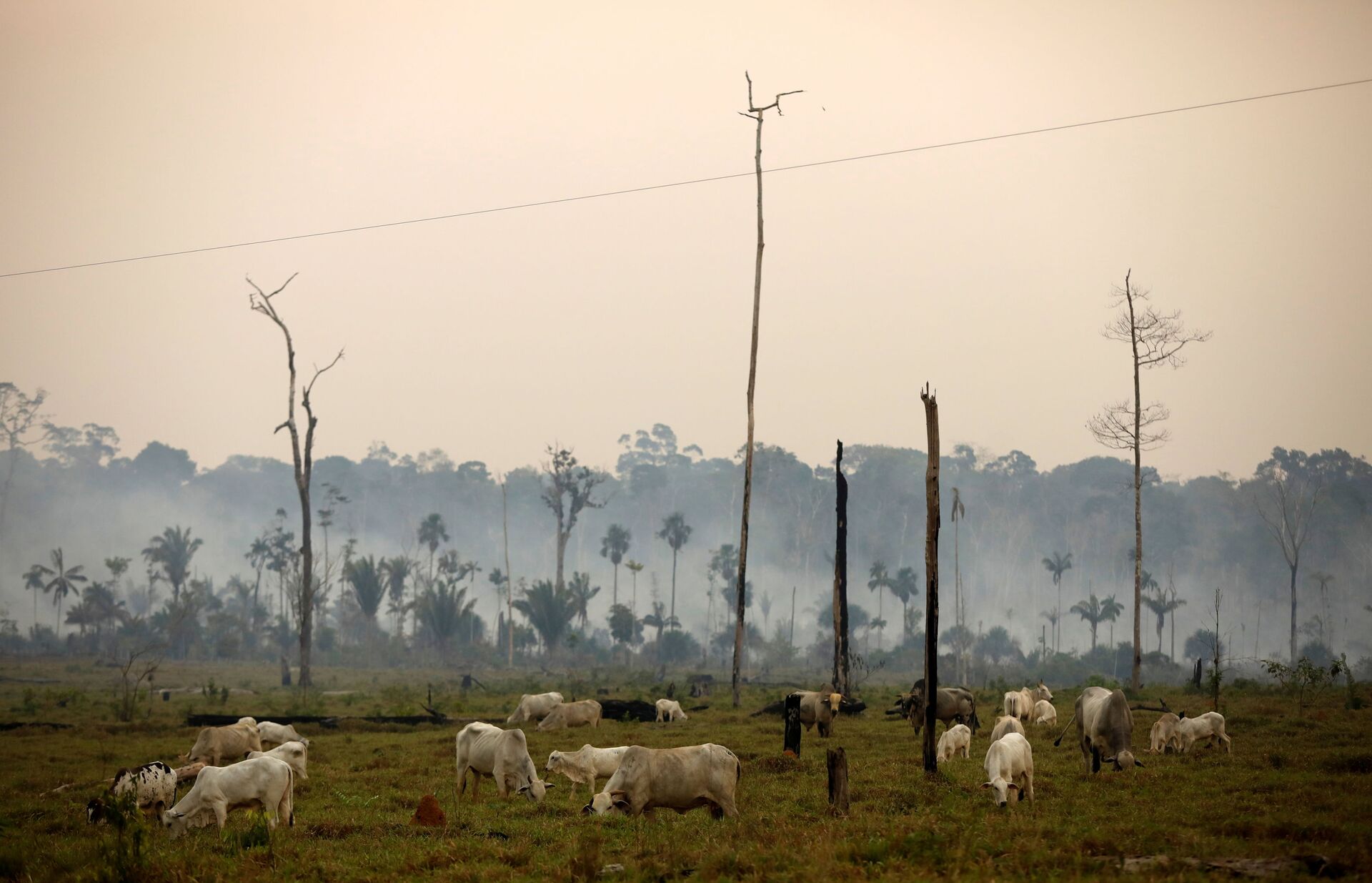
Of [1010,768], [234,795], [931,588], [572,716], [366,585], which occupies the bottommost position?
[572,716]

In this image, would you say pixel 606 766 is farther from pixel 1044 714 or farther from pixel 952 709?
pixel 1044 714

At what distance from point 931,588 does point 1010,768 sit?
4003mm

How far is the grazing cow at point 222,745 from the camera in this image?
21.1 metres

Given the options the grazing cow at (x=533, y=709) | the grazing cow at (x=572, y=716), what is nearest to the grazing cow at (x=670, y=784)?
the grazing cow at (x=572, y=716)

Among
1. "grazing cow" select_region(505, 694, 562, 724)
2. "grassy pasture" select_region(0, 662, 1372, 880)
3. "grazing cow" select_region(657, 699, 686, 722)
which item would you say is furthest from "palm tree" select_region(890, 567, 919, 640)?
"grassy pasture" select_region(0, 662, 1372, 880)

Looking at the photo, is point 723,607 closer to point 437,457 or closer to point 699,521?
point 699,521

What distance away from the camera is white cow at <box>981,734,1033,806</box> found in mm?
15055

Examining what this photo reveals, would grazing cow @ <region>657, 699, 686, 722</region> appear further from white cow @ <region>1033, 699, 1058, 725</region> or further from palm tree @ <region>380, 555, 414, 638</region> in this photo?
palm tree @ <region>380, 555, 414, 638</region>

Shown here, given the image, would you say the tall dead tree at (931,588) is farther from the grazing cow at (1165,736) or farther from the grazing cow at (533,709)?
the grazing cow at (533,709)

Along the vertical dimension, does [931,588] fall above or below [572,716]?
above

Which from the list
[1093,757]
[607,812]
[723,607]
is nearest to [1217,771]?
[1093,757]

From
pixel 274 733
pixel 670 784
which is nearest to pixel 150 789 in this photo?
pixel 670 784

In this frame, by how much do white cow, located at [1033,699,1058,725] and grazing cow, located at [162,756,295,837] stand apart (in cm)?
1972

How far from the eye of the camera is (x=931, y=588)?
1877 centimetres
